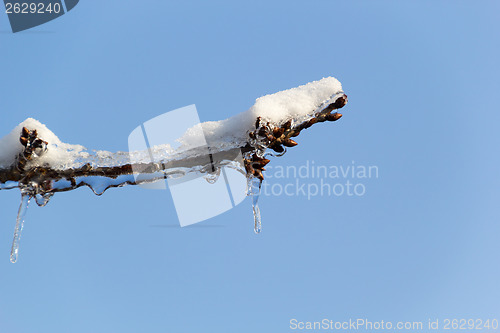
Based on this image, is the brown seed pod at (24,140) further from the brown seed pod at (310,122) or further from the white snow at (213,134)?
the brown seed pod at (310,122)

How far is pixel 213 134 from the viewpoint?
2.20 meters

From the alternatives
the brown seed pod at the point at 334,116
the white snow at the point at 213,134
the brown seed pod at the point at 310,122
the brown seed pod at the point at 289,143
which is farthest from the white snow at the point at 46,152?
the brown seed pod at the point at 334,116

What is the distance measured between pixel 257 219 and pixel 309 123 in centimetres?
91

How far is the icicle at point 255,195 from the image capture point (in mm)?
2480

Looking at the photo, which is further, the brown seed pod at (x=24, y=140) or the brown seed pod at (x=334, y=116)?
the brown seed pod at (x=334, y=116)

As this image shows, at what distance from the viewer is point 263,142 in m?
2.15

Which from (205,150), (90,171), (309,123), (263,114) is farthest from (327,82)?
(90,171)

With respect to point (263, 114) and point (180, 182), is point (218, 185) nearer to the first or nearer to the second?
point (180, 182)

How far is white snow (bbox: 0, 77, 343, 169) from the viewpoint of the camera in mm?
2195

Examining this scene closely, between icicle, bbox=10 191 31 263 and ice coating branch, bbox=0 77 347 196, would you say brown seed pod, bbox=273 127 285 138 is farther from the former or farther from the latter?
icicle, bbox=10 191 31 263

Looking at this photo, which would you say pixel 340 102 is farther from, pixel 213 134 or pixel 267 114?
pixel 213 134

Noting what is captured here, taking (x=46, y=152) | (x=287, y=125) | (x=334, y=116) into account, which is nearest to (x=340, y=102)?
(x=334, y=116)

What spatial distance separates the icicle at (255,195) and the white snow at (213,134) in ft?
1.10

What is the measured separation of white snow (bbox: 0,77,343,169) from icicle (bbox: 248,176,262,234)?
336 millimetres
